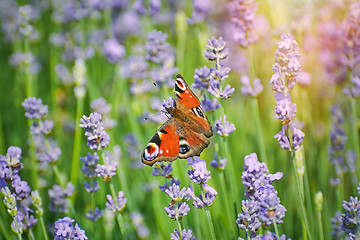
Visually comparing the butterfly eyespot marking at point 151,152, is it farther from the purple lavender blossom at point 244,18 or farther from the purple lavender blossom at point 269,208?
the purple lavender blossom at point 244,18

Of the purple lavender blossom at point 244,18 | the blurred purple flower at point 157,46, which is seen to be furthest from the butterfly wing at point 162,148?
the purple lavender blossom at point 244,18

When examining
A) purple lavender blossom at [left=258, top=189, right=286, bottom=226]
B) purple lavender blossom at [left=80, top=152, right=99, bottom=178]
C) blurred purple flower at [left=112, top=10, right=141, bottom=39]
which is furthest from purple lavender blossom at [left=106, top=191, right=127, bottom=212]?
blurred purple flower at [left=112, top=10, right=141, bottom=39]

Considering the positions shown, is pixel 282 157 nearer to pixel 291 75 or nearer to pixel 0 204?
pixel 291 75

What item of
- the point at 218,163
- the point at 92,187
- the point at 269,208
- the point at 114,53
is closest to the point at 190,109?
the point at 218,163

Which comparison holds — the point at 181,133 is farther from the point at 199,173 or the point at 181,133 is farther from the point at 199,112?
the point at 199,173

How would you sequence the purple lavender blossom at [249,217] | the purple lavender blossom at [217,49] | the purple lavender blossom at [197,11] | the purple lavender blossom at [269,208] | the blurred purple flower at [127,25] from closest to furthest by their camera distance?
the purple lavender blossom at [269,208] < the purple lavender blossom at [249,217] < the purple lavender blossom at [217,49] < the purple lavender blossom at [197,11] < the blurred purple flower at [127,25]

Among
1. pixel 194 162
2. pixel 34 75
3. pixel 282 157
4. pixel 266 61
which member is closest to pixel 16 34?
pixel 34 75

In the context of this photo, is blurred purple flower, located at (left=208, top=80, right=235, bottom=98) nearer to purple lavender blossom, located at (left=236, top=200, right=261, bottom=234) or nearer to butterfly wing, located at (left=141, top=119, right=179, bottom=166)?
butterfly wing, located at (left=141, top=119, right=179, bottom=166)

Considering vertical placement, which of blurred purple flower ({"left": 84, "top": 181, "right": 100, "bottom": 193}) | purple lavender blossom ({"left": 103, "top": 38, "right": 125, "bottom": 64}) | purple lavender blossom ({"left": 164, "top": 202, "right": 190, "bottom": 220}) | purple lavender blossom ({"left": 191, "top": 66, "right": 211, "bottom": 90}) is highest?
purple lavender blossom ({"left": 103, "top": 38, "right": 125, "bottom": 64})
